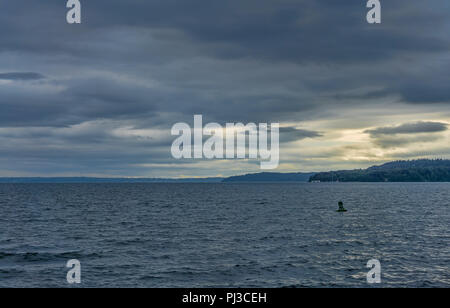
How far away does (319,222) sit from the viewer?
67.1m

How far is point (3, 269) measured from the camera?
32625mm

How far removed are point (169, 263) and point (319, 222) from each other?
38.7 meters
